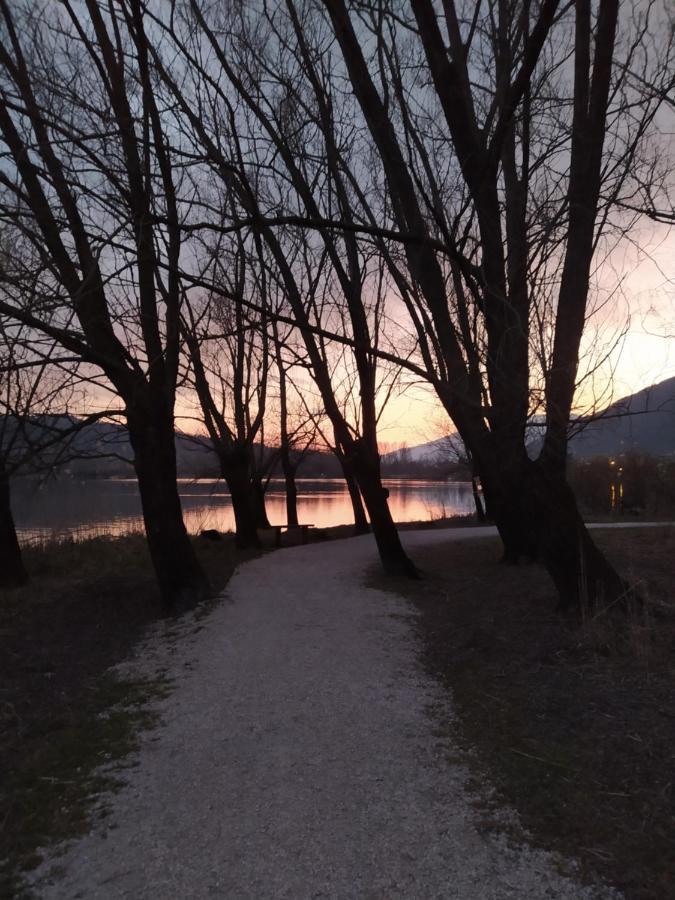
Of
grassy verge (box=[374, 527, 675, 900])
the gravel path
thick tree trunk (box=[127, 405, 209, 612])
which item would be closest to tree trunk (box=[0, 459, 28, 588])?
thick tree trunk (box=[127, 405, 209, 612])

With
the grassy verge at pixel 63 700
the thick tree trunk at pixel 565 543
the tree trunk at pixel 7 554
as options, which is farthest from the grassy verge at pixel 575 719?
the tree trunk at pixel 7 554

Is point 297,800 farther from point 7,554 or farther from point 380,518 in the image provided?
point 7,554

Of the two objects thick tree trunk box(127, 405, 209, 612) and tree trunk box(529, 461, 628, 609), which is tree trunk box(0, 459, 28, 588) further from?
tree trunk box(529, 461, 628, 609)

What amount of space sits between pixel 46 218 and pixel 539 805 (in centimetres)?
669

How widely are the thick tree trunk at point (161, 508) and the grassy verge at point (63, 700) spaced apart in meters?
0.40

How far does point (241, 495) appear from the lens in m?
15.8

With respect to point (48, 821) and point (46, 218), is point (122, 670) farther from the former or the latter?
point (46, 218)

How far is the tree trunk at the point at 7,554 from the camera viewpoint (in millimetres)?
10031

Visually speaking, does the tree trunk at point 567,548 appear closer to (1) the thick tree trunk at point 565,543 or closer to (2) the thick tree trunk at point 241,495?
(1) the thick tree trunk at point 565,543

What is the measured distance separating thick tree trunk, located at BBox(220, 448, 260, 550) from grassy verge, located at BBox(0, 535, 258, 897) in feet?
15.7

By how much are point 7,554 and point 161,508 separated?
3222 millimetres

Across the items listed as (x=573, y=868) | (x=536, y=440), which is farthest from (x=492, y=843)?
(x=536, y=440)

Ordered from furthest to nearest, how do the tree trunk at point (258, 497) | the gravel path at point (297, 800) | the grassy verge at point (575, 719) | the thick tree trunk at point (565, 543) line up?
1. the tree trunk at point (258, 497)
2. the thick tree trunk at point (565, 543)
3. the grassy verge at point (575, 719)
4. the gravel path at point (297, 800)

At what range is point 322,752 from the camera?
161 inches
